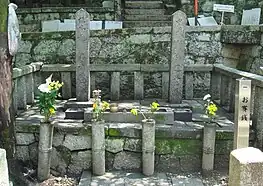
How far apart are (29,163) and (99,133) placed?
117 centimetres

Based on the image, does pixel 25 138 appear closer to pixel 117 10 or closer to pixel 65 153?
pixel 65 153

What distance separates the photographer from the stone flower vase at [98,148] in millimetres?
4502

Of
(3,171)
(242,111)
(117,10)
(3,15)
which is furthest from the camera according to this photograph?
(117,10)

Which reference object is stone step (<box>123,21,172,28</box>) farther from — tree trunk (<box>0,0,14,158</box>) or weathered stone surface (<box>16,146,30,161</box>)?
tree trunk (<box>0,0,14,158</box>)

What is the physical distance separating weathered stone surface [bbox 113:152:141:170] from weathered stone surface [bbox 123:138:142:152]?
8cm

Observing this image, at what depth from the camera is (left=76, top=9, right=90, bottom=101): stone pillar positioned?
545 cm

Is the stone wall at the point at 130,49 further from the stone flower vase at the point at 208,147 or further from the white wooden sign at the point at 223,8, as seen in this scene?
the stone flower vase at the point at 208,147

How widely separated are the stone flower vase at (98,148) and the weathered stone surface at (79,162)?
17 cm

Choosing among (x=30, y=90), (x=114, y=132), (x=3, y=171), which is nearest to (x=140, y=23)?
(x=30, y=90)

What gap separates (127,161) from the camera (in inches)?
188

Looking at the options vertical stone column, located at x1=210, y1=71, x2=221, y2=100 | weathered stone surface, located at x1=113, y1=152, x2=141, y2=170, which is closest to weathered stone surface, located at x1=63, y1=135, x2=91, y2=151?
weathered stone surface, located at x1=113, y1=152, x2=141, y2=170

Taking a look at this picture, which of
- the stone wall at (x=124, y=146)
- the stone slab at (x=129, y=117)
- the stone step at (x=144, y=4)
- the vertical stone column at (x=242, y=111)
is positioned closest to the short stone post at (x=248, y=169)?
the vertical stone column at (x=242, y=111)

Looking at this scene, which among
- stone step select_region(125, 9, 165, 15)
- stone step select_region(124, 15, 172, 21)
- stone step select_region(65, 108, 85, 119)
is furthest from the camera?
stone step select_region(125, 9, 165, 15)

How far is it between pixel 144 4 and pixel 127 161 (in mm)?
7454
